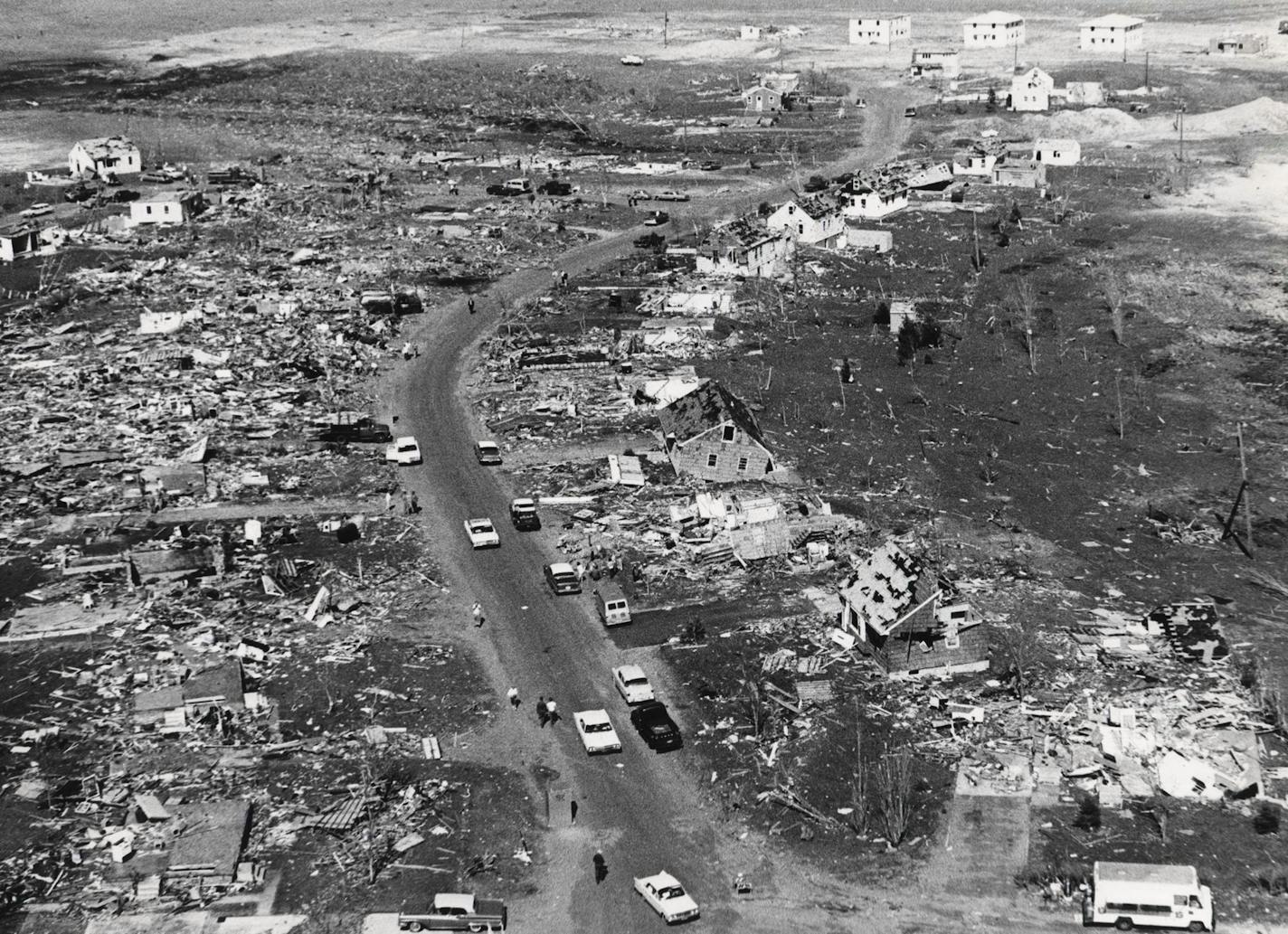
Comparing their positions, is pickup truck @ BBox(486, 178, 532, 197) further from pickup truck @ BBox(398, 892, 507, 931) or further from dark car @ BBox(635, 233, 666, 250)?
pickup truck @ BBox(398, 892, 507, 931)

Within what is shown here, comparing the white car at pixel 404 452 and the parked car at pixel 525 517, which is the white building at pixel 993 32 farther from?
the parked car at pixel 525 517

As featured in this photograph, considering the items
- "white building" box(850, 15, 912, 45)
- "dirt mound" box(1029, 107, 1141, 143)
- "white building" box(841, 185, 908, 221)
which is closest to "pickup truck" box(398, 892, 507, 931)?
"white building" box(841, 185, 908, 221)

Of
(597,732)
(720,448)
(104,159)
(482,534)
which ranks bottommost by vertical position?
(597,732)

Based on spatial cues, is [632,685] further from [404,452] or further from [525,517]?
[404,452]

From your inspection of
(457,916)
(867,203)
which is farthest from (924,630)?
(867,203)

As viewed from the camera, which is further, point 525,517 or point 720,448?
point 720,448

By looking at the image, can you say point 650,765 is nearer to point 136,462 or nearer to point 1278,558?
point 1278,558

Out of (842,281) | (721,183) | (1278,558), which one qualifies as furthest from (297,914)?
(721,183)
